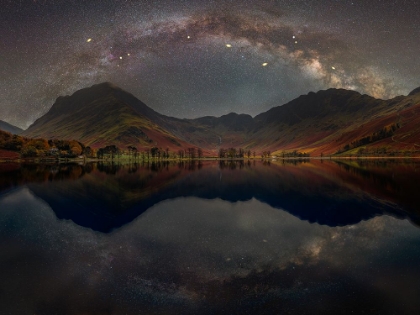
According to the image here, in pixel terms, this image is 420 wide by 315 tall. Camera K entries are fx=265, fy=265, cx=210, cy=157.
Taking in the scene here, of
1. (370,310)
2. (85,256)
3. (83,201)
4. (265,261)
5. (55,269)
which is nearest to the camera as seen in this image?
(370,310)

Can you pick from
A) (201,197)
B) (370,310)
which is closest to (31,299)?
(370,310)

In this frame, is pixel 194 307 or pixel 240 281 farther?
pixel 240 281

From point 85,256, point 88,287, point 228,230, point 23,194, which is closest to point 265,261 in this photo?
point 228,230

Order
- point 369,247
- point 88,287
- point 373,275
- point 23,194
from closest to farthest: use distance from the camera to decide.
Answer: point 88,287
point 373,275
point 369,247
point 23,194

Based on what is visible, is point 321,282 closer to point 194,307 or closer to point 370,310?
point 370,310

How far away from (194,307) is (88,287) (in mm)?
5409

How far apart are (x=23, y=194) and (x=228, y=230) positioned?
114 ft

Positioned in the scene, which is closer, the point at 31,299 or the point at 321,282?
the point at 31,299

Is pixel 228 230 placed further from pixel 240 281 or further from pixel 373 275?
pixel 373 275

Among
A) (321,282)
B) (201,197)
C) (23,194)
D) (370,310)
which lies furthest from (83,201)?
(370,310)

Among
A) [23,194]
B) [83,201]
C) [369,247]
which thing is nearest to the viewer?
[369,247]

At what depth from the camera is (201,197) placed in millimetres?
41688

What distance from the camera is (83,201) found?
120 feet

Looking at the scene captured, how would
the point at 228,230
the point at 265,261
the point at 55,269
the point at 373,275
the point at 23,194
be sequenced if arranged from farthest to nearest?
the point at 23,194 < the point at 228,230 < the point at 265,261 < the point at 55,269 < the point at 373,275
